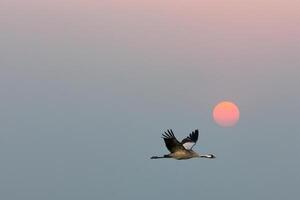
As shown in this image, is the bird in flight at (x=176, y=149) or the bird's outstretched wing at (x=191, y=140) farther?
the bird's outstretched wing at (x=191, y=140)

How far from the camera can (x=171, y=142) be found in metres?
58.8

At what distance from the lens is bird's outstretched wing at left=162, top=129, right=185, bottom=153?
5775cm

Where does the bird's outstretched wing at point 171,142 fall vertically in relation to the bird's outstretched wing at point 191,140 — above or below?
below

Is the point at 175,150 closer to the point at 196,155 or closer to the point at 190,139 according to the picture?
the point at 196,155

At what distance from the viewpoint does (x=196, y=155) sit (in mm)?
64125

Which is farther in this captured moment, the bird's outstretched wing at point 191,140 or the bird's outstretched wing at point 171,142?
the bird's outstretched wing at point 191,140

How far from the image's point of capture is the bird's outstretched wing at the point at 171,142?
189ft

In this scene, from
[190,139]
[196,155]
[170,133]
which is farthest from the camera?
[190,139]

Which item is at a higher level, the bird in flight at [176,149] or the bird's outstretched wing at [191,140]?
the bird's outstretched wing at [191,140]

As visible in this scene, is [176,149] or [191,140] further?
[191,140]

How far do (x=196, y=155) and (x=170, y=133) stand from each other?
25.0ft

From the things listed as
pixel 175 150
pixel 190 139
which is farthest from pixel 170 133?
pixel 190 139

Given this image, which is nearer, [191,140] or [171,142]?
[171,142]

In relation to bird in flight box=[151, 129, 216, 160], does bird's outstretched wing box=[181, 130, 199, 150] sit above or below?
above
